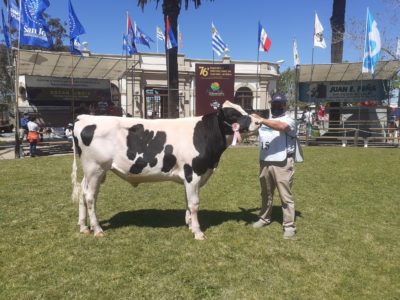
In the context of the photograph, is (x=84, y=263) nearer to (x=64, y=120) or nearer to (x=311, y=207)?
(x=311, y=207)

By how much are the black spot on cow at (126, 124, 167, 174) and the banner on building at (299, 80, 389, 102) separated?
18126 mm

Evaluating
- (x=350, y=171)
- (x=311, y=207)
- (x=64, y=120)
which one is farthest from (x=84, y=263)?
(x=64, y=120)

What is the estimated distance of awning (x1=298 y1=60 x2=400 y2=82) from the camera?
19047 mm

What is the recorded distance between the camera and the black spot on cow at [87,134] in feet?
16.8

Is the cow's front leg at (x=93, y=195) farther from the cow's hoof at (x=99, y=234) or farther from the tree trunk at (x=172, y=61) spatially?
the tree trunk at (x=172, y=61)

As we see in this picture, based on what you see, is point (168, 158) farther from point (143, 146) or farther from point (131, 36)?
point (131, 36)

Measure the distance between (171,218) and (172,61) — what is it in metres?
14.7

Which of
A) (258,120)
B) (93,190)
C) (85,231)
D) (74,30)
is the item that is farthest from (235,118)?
(74,30)

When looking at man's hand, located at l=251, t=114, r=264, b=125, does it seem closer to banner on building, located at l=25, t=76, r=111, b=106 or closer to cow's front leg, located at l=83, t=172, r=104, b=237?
cow's front leg, located at l=83, t=172, r=104, b=237

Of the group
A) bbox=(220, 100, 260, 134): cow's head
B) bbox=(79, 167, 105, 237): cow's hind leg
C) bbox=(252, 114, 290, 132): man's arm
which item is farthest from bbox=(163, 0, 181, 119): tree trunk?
bbox=(252, 114, 290, 132): man's arm

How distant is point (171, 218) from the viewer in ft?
20.3

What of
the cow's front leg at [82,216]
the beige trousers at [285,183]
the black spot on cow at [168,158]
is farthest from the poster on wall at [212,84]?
the cow's front leg at [82,216]

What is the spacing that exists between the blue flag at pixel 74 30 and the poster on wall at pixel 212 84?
8853mm

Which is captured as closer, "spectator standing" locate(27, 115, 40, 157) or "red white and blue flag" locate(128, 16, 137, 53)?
"spectator standing" locate(27, 115, 40, 157)
